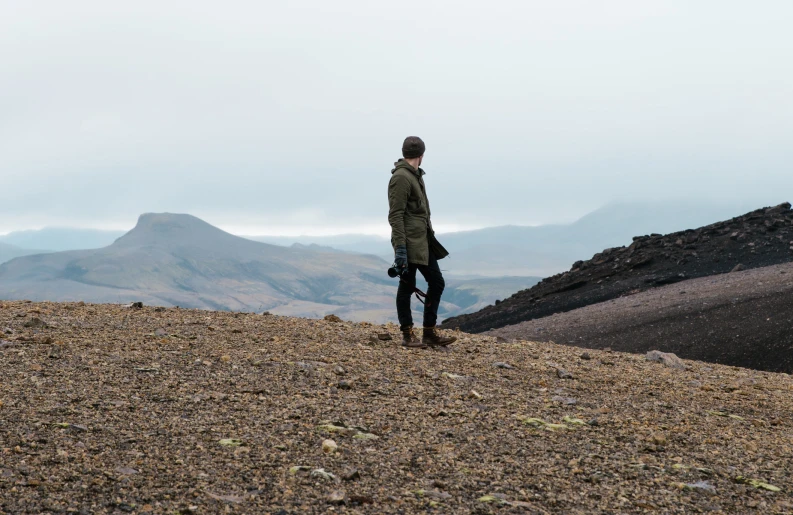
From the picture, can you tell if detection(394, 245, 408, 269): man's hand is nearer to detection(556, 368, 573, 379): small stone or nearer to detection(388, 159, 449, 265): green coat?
detection(388, 159, 449, 265): green coat

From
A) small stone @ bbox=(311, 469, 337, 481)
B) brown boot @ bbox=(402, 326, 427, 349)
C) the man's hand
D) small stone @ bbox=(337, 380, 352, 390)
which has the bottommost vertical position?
small stone @ bbox=(311, 469, 337, 481)

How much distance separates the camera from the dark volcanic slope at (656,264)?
111ft

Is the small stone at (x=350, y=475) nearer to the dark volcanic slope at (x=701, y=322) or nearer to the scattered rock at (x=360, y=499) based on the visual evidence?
the scattered rock at (x=360, y=499)

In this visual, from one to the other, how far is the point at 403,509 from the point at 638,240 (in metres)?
38.5

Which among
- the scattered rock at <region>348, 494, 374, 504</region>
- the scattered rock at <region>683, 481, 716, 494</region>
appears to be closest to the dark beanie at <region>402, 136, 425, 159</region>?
the scattered rock at <region>683, 481, 716, 494</region>

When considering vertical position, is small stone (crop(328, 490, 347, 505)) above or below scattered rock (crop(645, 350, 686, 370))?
below

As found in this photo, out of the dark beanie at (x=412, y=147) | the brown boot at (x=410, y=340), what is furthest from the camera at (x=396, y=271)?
the dark beanie at (x=412, y=147)

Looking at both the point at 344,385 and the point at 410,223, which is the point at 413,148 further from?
the point at 344,385

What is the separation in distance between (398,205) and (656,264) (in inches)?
1132

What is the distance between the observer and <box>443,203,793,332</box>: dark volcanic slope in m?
33.8

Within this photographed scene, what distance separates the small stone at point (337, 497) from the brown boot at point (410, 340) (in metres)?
6.00

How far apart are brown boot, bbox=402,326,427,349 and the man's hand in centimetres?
162

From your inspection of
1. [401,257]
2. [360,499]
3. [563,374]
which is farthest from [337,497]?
[563,374]

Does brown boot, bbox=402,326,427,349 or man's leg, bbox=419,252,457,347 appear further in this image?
brown boot, bbox=402,326,427,349
